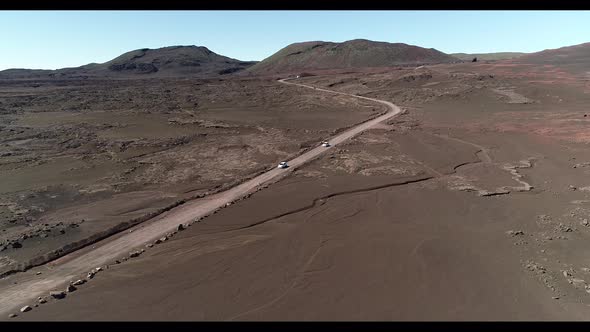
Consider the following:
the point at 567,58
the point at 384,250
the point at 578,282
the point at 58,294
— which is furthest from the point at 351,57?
the point at 58,294

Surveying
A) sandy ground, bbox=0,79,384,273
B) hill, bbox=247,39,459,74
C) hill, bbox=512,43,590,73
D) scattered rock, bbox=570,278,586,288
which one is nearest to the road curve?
sandy ground, bbox=0,79,384,273

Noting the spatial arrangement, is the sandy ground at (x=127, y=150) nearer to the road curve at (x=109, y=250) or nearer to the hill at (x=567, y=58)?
the road curve at (x=109, y=250)

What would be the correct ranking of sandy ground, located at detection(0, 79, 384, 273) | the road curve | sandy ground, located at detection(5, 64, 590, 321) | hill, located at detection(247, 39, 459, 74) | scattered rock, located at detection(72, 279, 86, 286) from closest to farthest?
sandy ground, located at detection(5, 64, 590, 321) < the road curve < scattered rock, located at detection(72, 279, 86, 286) < sandy ground, located at detection(0, 79, 384, 273) < hill, located at detection(247, 39, 459, 74)

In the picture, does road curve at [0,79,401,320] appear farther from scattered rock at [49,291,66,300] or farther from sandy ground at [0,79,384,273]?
sandy ground at [0,79,384,273]

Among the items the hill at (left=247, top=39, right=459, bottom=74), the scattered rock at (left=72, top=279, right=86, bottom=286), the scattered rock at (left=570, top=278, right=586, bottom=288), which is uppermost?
the hill at (left=247, top=39, right=459, bottom=74)

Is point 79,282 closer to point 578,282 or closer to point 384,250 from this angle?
point 384,250
